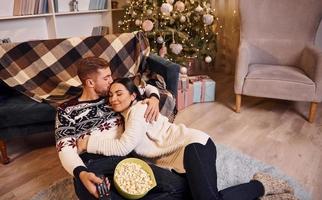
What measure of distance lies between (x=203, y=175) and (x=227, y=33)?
2.76 m

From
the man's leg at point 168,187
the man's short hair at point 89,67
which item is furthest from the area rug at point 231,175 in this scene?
the man's short hair at point 89,67

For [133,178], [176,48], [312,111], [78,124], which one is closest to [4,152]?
[78,124]

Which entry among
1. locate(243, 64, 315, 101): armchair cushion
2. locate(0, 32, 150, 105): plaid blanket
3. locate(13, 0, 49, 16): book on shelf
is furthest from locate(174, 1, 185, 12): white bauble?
locate(13, 0, 49, 16): book on shelf

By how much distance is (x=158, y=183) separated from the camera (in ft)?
3.78

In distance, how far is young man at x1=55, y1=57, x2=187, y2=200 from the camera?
3.72 ft

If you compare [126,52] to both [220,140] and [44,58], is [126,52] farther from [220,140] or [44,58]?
[220,140]

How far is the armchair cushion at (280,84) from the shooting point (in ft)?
7.55

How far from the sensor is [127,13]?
3068mm

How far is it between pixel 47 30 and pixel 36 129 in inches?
58.1

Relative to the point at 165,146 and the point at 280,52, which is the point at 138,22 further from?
the point at 165,146

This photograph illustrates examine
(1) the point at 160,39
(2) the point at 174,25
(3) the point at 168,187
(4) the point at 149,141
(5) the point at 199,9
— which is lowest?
(3) the point at 168,187

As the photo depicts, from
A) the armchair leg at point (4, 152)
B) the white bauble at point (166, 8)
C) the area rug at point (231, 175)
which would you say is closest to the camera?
the area rug at point (231, 175)

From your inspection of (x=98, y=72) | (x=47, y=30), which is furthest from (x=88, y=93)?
(x=47, y=30)

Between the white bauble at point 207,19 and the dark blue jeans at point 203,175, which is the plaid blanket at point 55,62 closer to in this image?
the white bauble at point 207,19
